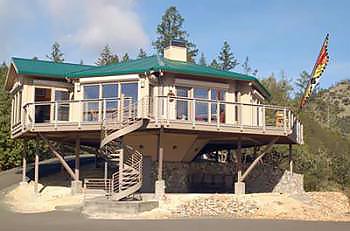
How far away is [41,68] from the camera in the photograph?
102 feet

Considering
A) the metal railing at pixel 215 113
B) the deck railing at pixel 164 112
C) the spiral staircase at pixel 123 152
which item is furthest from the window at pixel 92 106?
the metal railing at pixel 215 113

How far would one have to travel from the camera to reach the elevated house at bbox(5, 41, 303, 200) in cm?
2495

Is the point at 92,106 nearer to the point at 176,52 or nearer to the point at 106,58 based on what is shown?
the point at 176,52

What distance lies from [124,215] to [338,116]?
363 feet

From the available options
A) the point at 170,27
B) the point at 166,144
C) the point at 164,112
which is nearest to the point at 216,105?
the point at 164,112

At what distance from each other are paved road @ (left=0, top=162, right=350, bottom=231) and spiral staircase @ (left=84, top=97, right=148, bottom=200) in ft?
12.1

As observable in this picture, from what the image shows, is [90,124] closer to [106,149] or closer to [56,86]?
[106,149]

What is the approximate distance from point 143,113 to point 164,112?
98 centimetres

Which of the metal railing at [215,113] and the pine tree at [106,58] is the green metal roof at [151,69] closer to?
the metal railing at [215,113]

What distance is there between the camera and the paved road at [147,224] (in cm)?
1672

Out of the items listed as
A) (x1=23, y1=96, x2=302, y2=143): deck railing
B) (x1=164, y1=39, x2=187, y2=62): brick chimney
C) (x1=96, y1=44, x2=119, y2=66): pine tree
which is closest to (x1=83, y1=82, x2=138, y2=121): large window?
(x1=23, y1=96, x2=302, y2=143): deck railing

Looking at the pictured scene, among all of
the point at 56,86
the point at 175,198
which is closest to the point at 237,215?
the point at 175,198

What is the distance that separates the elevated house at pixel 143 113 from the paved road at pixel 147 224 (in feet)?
15.5

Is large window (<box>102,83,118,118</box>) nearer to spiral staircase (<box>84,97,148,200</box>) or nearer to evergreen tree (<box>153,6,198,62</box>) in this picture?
spiral staircase (<box>84,97,148,200</box>)
